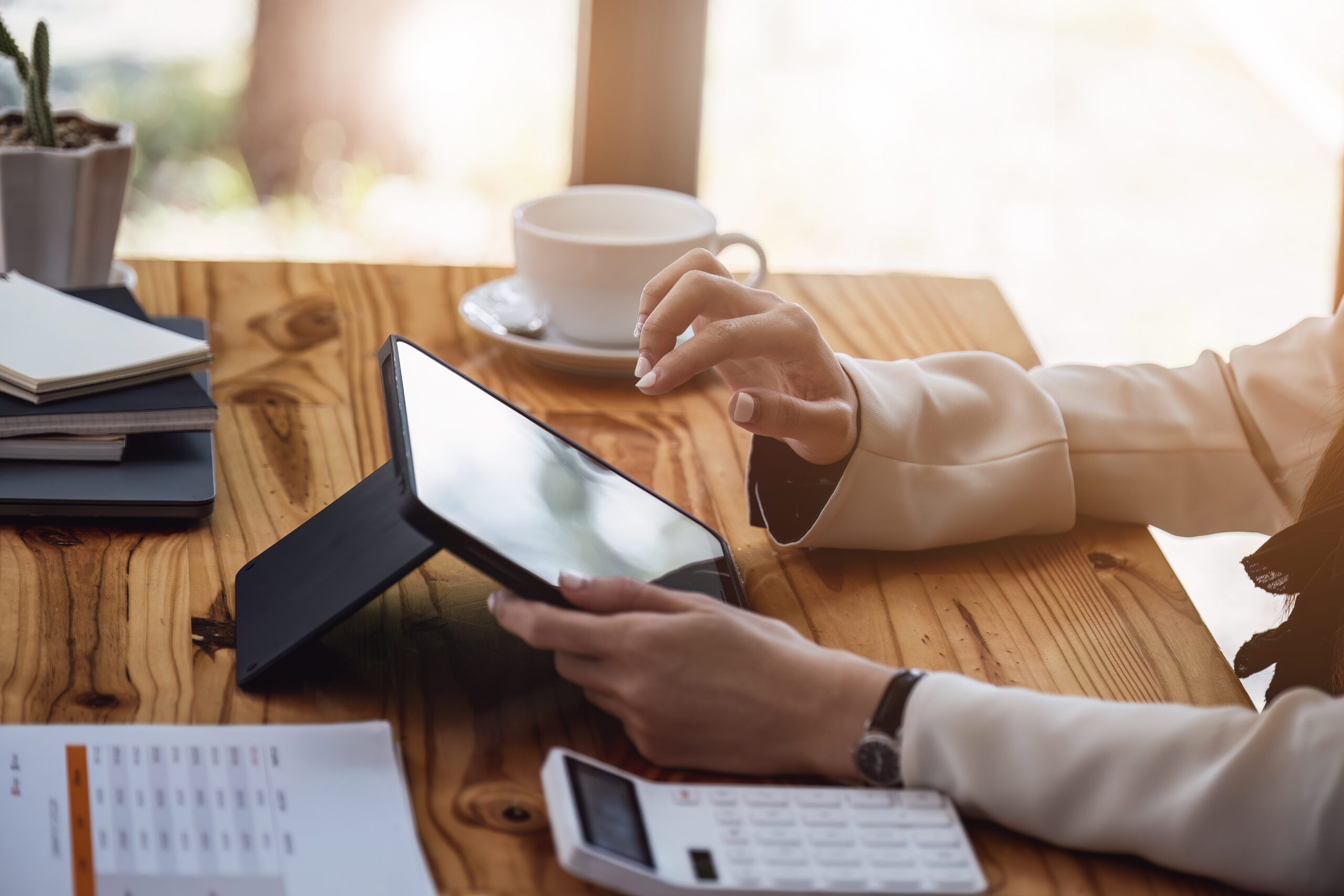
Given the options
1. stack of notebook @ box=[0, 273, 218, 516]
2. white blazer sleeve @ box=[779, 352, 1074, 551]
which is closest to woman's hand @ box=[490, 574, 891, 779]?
white blazer sleeve @ box=[779, 352, 1074, 551]

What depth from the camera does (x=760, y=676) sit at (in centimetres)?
62

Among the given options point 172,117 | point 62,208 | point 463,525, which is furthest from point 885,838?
point 172,117

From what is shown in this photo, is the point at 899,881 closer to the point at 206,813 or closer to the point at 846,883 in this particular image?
the point at 846,883

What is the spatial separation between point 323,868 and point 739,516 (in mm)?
435

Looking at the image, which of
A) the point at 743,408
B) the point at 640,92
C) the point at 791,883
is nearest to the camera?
the point at 791,883

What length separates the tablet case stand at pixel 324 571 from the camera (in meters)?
0.64

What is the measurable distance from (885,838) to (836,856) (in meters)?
0.03

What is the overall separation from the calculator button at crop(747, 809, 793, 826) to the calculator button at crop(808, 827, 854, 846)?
0.04 ft

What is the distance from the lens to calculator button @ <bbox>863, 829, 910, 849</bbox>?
1.82 ft

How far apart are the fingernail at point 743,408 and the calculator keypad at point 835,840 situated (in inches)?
10.7

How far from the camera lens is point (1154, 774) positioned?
0.57 meters

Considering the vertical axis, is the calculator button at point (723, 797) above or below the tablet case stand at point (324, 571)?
below

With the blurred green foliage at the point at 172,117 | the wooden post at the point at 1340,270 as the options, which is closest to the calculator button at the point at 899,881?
the wooden post at the point at 1340,270

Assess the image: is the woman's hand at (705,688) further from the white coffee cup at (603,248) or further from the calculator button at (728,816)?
the white coffee cup at (603,248)
